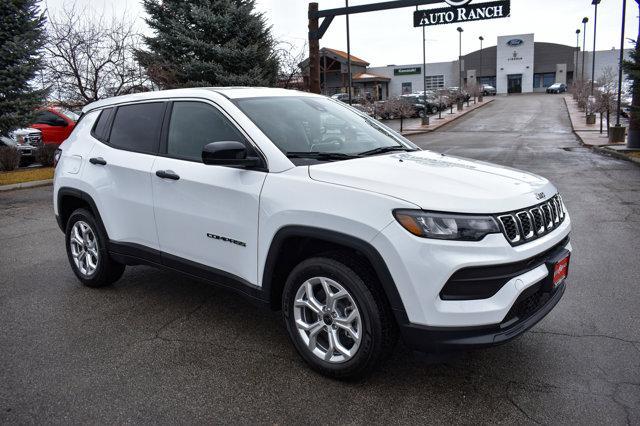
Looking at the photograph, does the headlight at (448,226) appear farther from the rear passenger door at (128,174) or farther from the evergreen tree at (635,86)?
the evergreen tree at (635,86)

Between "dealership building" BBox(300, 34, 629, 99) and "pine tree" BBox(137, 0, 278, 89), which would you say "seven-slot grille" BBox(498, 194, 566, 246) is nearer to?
"pine tree" BBox(137, 0, 278, 89)

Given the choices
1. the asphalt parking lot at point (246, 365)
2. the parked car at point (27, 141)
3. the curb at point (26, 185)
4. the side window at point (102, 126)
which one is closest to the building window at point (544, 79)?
the parked car at point (27, 141)

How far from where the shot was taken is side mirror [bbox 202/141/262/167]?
342cm

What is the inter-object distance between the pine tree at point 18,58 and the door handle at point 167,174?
40.3 ft

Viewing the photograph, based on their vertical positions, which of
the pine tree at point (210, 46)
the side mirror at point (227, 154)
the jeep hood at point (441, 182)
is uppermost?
the pine tree at point (210, 46)

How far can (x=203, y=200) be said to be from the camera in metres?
3.85

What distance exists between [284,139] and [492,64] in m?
92.1

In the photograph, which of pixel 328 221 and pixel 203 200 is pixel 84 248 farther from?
pixel 328 221

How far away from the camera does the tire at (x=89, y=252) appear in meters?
4.94

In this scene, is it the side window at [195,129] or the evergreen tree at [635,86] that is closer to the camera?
the side window at [195,129]

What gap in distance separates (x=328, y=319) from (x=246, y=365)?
0.70 metres

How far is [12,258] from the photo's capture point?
21.1 feet

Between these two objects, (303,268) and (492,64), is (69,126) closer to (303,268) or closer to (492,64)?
(303,268)

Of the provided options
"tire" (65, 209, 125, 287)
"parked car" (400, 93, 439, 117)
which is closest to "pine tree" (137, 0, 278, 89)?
"tire" (65, 209, 125, 287)
